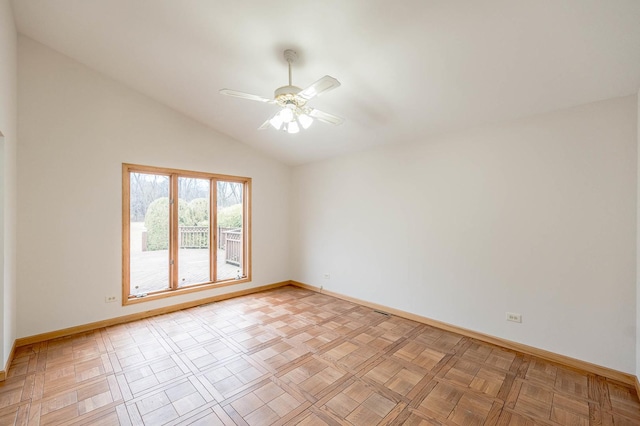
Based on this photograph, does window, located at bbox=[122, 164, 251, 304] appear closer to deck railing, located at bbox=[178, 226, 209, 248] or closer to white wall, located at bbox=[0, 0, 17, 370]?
deck railing, located at bbox=[178, 226, 209, 248]

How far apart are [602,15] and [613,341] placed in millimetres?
2607

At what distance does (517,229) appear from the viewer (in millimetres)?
2893

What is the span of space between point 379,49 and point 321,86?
747 millimetres

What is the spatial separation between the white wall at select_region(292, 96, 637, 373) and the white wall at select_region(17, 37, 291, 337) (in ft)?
10.4

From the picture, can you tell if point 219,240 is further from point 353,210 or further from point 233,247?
point 353,210

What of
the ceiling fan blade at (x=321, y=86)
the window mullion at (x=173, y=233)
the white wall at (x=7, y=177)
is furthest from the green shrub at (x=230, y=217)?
the ceiling fan blade at (x=321, y=86)

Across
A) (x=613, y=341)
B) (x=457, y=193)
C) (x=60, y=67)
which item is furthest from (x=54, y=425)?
(x=613, y=341)

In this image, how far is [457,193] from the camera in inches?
131

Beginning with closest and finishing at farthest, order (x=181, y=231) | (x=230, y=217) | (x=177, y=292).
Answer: (x=177, y=292) < (x=181, y=231) < (x=230, y=217)

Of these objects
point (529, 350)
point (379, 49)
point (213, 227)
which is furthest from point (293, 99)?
point (529, 350)

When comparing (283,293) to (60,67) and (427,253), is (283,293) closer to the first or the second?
(427,253)

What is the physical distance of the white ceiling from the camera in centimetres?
189

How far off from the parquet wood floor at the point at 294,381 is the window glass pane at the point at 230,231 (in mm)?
1461

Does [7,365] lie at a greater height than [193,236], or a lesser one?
lesser
